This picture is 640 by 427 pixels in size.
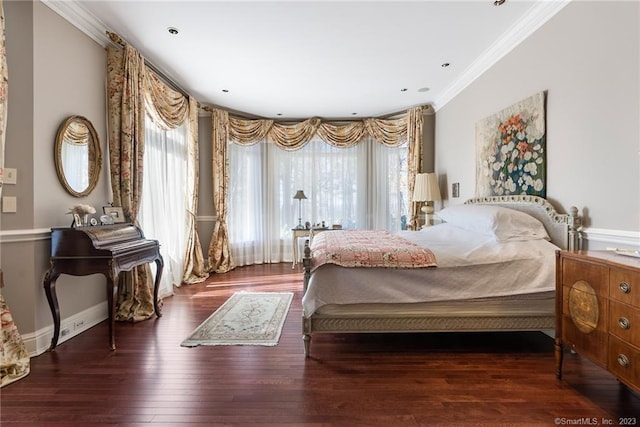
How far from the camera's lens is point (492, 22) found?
2713mm

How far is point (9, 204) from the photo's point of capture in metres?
2.13

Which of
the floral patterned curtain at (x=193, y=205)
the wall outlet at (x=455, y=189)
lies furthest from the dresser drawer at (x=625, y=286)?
the floral patterned curtain at (x=193, y=205)

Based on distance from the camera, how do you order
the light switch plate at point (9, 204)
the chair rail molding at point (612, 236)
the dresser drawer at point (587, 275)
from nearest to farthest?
1. the dresser drawer at point (587, 275)
2. the chair rail molding at point (612, 236)
3. the light switch plate at point (9, 204)

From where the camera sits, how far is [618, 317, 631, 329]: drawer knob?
1.41 m

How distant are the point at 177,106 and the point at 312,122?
230 centimetres

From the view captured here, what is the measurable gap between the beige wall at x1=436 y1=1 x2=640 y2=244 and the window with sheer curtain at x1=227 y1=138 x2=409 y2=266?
108 inches

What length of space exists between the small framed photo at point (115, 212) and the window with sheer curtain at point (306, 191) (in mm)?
2581

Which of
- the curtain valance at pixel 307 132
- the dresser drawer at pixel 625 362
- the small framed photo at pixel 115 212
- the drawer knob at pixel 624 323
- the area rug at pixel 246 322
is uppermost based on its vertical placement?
the curtain valance at pixel 307 132

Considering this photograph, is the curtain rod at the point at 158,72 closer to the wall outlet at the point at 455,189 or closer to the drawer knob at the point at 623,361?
the wall outlet at the point at 455,189

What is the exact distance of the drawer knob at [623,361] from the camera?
1413 mm

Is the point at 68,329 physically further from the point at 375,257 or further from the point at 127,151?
the point at 375,257

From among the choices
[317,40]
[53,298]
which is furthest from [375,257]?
[53,298]

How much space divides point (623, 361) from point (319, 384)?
1.57 meters

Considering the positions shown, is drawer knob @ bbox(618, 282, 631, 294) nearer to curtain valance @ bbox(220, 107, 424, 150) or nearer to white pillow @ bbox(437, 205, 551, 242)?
white pillow @ bbox(437, 205, 551, 242)
